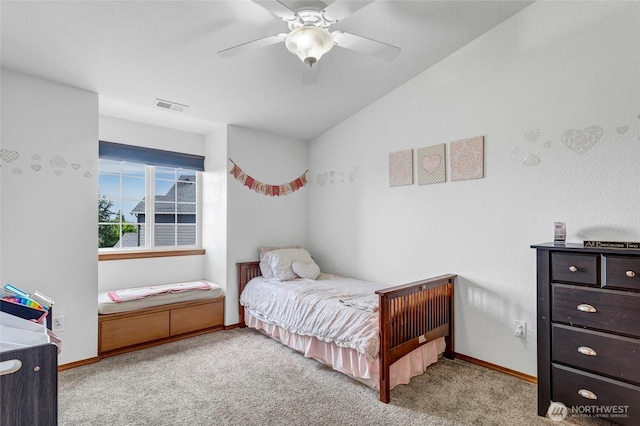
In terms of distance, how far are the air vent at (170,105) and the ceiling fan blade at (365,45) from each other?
1894 millimetres

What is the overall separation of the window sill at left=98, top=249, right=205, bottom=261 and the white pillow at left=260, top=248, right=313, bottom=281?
92 cm

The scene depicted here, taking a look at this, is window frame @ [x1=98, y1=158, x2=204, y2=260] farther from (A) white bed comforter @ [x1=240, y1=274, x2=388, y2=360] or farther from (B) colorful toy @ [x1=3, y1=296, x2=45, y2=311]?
(B) colorful toy @ [x1=3, y1=296, x2=45, y2=311]

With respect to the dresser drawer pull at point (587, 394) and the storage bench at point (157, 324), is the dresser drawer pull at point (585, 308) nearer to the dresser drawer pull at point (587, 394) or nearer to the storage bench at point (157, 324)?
the dresser drawer pull at point (587, 394)

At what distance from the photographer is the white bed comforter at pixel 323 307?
2.46 meters

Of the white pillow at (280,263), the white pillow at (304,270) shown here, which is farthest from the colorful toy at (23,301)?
the white pillow at (304,270)

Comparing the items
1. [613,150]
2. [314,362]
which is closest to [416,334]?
[314,362]

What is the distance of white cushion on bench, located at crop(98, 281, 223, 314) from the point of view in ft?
10.0

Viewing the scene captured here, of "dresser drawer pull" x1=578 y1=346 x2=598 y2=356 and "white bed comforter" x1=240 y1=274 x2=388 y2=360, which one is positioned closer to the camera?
"dresser drawer pull" x1=578 y1=346 x2=598 y2=356

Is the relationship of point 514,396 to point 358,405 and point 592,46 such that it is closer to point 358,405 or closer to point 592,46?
point 358,405

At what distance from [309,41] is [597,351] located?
2410 mm

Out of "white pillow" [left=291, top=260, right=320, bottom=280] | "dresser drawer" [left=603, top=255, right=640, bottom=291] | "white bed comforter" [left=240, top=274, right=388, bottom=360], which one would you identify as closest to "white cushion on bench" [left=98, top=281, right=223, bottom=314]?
"white bed comforter" [left=240, top=274, right=388, bottom=360]

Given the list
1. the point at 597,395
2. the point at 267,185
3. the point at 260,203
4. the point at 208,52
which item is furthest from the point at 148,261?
the point at 597,395

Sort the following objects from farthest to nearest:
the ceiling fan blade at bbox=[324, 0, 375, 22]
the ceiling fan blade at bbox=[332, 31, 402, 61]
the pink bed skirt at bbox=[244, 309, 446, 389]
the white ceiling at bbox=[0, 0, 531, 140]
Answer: the pink bed skirt at bbox=[244, 309, 446, 389], the white ceiling at bbox=[0, 0, 531, 140], the ceiling fan blade at bbox=[332, 31, 402, 61], the ceiling fan blade at bbox=[324, 0, 375, 22]

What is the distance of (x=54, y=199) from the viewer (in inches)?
110
